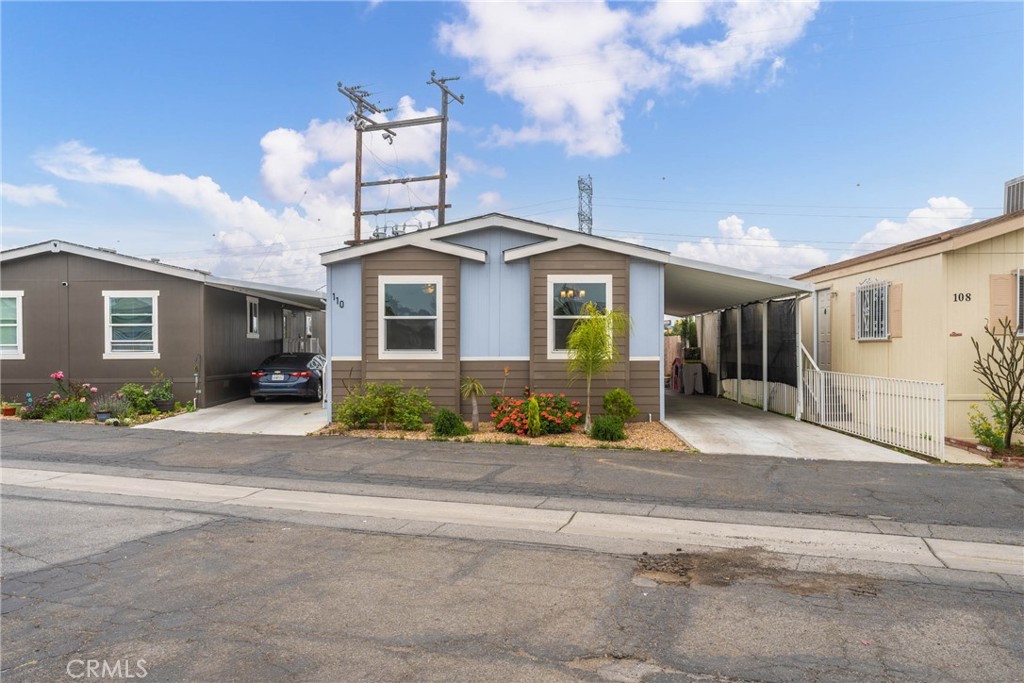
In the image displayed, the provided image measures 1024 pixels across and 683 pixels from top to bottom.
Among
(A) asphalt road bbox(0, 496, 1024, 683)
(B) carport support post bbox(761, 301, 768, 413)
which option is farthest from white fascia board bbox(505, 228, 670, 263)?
(A) asphalt road bbox(0, 496, 1024, 683)

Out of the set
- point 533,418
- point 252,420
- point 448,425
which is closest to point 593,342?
point 533,418

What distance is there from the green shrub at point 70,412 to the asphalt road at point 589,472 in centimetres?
240

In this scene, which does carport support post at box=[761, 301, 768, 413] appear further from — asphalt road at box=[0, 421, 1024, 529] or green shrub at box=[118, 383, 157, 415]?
green shrub at box=[118, 383, 157, 415]

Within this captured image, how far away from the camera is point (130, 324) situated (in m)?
15.6

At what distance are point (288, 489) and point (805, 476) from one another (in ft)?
21.3

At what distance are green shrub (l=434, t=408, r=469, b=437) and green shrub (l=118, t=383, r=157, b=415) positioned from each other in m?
7.22

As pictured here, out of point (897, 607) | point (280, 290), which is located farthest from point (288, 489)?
point (280, 290)

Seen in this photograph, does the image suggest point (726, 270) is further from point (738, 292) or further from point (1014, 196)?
point (1014, 196)

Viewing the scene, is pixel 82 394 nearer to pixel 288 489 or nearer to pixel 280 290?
pixel 280 290

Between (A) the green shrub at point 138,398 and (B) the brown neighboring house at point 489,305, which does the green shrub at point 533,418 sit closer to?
(B) the brown neighboring house at point 489,305

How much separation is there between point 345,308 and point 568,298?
4434mm

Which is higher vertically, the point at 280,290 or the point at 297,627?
the point at 280,290

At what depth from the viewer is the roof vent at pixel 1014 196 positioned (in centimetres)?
1322

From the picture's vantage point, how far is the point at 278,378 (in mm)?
16562
